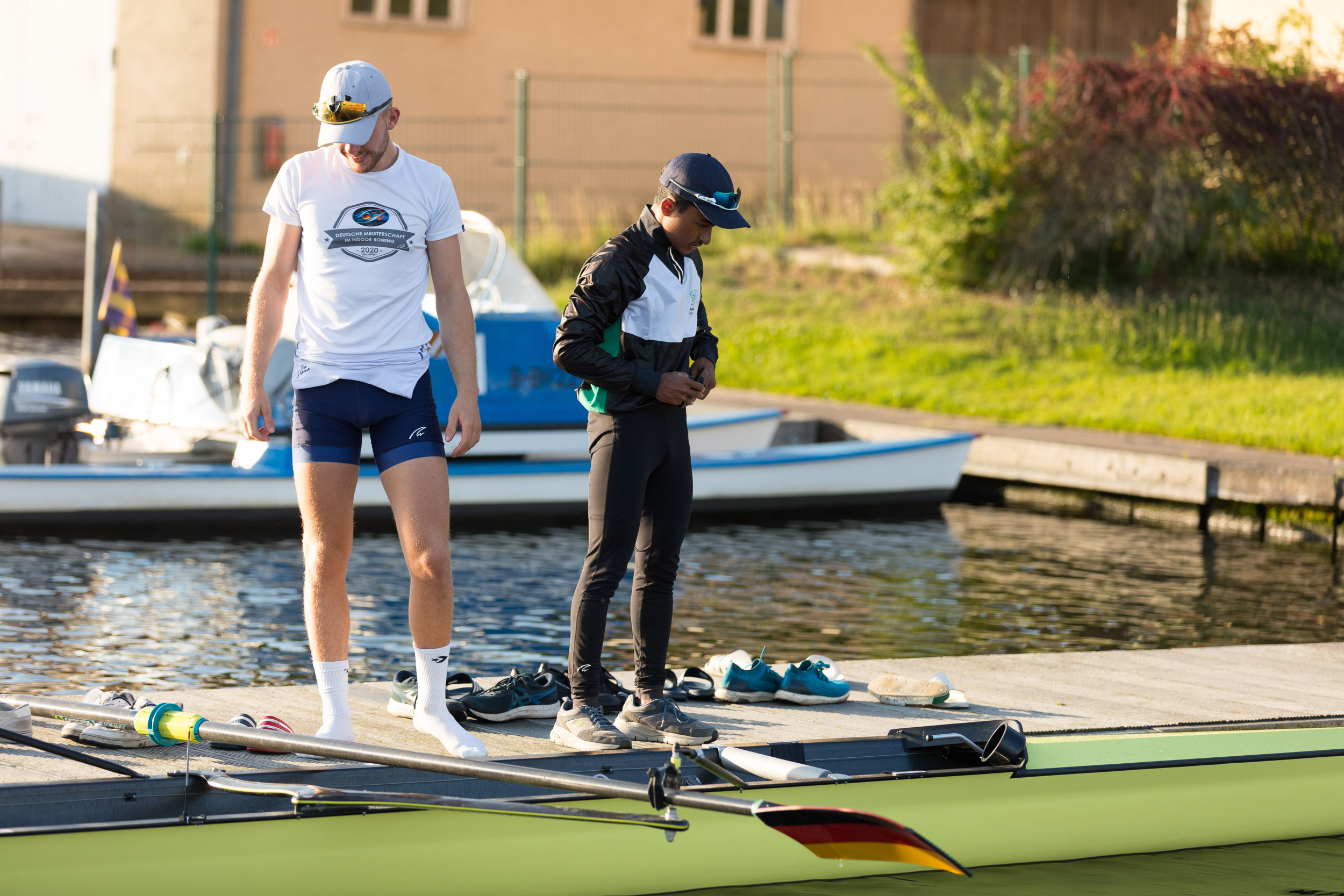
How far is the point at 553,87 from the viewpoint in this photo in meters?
23.9

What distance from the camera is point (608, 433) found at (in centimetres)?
494

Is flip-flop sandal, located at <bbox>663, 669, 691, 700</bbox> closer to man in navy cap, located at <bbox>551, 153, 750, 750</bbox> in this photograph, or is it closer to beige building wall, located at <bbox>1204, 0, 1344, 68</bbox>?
man in navy cap, located at <bbox>551, 153, 750, 750</bbox>

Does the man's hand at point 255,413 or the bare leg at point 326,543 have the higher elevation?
the man's hand at point 255,413

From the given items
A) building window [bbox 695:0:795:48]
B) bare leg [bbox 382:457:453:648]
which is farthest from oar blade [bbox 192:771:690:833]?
building window [bbox 695:0:795:48]

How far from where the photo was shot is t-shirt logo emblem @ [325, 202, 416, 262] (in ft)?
15.0

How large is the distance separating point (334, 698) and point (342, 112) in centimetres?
162

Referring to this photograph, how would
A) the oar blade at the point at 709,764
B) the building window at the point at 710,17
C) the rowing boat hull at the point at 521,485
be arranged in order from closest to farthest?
the oar blade at the point at 709,764 → the rowing boat hull at the point at 521,485 → the building window at the point at 710,17

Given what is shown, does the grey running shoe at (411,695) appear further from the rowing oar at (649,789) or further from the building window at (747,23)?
the building window at (747,23)

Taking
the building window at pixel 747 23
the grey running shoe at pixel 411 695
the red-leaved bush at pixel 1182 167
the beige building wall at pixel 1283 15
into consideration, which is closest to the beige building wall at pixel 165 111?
the building window at pixel 747 23

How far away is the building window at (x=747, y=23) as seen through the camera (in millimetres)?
25406

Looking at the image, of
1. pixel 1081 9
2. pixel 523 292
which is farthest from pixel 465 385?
pixel 1081 9

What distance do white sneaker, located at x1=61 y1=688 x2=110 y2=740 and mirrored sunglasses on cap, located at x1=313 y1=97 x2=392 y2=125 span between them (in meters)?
1.85

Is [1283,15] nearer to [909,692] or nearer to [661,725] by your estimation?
[909,692]

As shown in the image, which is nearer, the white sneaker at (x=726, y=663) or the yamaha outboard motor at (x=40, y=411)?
the white sneaker at (x=726, y=663)
